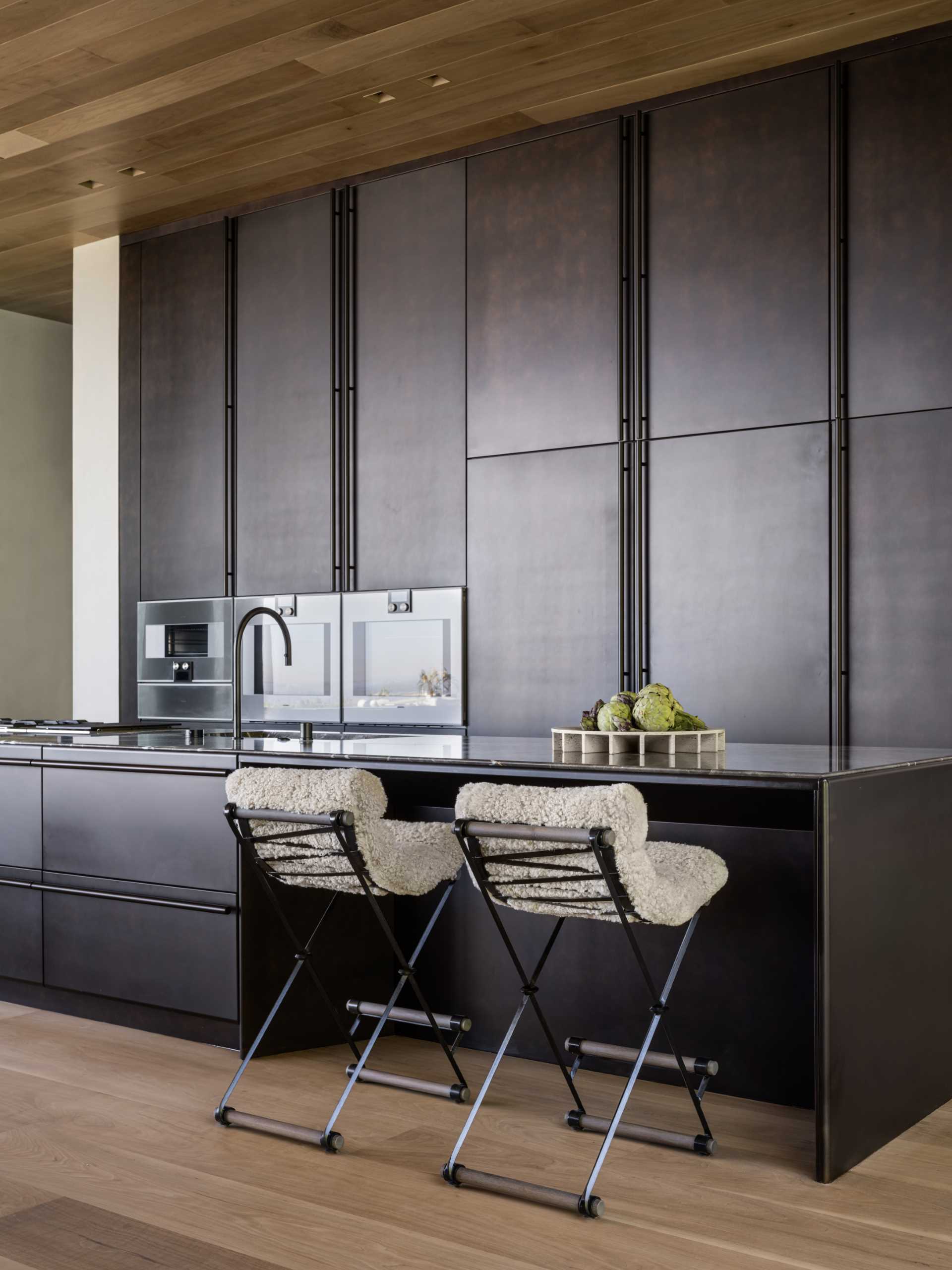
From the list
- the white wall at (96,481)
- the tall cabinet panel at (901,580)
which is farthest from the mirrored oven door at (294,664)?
the tall cabinet panel at (901,580)

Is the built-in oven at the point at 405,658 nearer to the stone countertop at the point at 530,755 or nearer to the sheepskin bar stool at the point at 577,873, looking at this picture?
the stone countertop at the point at 530,755

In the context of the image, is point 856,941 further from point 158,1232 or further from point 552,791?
point 158,1232

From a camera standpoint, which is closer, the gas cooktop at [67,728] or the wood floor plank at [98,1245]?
the wood floor plank at [98,1245]

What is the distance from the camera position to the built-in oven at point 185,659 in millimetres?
5449

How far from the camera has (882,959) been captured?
2.64 metres

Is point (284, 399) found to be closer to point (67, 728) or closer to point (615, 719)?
point (67, 728)

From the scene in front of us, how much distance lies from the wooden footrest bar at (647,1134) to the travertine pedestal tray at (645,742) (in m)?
0.76

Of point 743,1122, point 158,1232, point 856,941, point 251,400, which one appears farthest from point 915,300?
point 158,1232

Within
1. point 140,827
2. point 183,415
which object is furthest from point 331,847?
point 183,415

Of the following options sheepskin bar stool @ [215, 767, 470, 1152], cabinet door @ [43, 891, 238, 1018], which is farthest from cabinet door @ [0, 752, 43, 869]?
sheepskin bar stool @ [215, 767, 470, 1152]

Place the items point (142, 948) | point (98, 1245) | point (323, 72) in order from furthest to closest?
point (323, 72), point (142, 948), point (98, 1245)

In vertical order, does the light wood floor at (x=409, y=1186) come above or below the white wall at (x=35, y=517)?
below

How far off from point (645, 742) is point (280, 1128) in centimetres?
110

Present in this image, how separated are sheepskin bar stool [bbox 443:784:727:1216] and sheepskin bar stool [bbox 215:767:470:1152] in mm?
244
